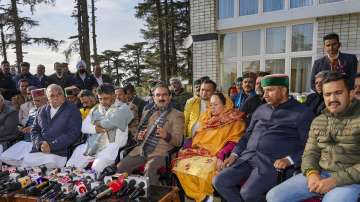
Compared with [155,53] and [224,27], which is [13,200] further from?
[155,53]

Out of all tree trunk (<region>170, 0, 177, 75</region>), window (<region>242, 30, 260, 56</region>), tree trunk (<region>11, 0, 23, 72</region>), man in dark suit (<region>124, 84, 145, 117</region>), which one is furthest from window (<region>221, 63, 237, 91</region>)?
tree trunk (<region>170, 0, 177, 75</region>)

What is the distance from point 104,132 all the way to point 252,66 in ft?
14.4

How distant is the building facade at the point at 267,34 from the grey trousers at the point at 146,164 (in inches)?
163

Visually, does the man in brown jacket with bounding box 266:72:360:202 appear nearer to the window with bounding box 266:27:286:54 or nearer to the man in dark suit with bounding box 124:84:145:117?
the man in dark suit with bounding box 124:84:145:117

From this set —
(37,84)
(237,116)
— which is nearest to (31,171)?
(237,116)

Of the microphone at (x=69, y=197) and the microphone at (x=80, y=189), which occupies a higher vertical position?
the microphone at (x=80, y=189)

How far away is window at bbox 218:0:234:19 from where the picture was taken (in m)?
7.65

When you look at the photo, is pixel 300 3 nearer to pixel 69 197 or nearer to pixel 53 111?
pixel 53 111

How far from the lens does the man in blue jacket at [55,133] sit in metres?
4.57

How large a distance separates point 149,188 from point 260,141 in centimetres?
131

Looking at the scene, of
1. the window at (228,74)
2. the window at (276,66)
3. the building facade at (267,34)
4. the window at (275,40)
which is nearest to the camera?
the building facade at (267,34)

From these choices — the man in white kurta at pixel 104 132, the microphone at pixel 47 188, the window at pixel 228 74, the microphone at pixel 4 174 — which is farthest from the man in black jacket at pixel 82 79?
the microphone at pixel 47 188

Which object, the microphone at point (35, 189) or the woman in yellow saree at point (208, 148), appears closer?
the microphone at point (35, 189)

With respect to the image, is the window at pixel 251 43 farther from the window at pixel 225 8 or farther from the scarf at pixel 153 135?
the scarf at pixel 153 135
